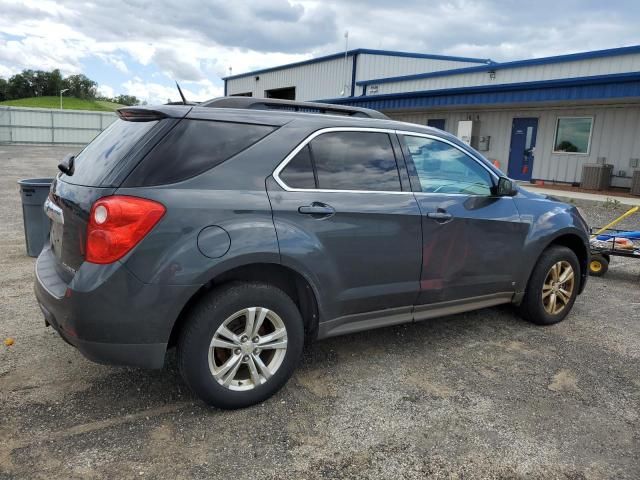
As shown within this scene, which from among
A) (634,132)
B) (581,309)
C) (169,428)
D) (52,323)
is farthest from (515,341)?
(634,132)

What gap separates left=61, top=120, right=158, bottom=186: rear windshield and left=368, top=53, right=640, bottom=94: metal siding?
14886 mm

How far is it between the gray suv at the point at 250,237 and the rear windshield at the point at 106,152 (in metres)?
0.01

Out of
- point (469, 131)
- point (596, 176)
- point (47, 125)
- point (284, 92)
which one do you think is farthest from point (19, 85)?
point (596, 176)

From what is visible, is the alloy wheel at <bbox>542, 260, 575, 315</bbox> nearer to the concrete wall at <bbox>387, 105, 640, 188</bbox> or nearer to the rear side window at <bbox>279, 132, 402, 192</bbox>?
the rear side window at <bbox>279, 132, 402, 192</bbox>

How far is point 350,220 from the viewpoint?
3273mm

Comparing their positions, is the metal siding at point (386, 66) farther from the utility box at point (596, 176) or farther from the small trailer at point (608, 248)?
the small trailer at point (608, 248)

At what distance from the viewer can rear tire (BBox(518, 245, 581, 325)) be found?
4523 millimetres

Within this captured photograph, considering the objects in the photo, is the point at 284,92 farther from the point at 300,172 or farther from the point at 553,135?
the point at 300,172

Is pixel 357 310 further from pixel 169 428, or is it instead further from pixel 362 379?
pixel 169 428

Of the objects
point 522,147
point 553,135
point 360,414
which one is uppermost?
point 553,135

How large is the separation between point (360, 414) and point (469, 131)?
17.0m

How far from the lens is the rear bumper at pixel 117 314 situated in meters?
2.63

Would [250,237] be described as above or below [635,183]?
below

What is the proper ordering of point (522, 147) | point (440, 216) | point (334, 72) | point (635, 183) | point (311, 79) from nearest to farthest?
point (440, 216) < point (635, 183) < point (522, 147) < point (334, 72) < point (311, 79)
